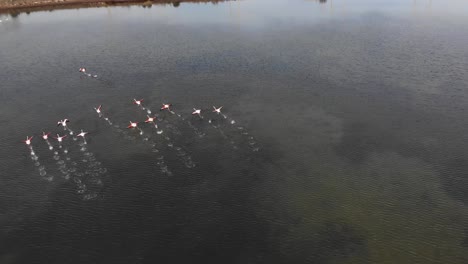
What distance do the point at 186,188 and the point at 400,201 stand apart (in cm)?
2330

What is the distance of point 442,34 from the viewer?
288ft

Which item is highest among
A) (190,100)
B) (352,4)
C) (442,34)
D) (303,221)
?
(352,4)

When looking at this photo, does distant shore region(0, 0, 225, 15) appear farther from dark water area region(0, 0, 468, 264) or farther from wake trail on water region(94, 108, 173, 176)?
wake trail on water region(94, 108, 173, 176)

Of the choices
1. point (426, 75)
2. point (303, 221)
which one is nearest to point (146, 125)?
point (303, 221)

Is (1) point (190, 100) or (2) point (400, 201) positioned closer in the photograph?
(2) point (400, 201)

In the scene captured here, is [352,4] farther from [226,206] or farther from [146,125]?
[226,206]

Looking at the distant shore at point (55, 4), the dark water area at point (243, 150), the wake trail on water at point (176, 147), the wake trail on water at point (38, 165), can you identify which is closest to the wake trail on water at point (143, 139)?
the dark water area at point (243, 150)

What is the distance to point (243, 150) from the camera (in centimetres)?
4941

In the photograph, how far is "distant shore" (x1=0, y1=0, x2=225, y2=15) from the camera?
411 ft

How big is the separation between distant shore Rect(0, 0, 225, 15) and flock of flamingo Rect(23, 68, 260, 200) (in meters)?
83.0

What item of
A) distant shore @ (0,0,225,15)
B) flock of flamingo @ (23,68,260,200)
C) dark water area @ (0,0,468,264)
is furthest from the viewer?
distant shore @ (0,0,225,15)

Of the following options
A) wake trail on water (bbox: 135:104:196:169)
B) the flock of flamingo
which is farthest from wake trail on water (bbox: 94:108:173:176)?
wake trail on water (bbox: 135:104:196:169)

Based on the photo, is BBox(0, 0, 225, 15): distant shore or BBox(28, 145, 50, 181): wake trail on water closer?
BBox(28, 145, 50, 181): wake trail on water

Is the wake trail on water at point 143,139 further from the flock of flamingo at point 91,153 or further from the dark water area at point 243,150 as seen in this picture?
Result: the dark water area at point 243,150
